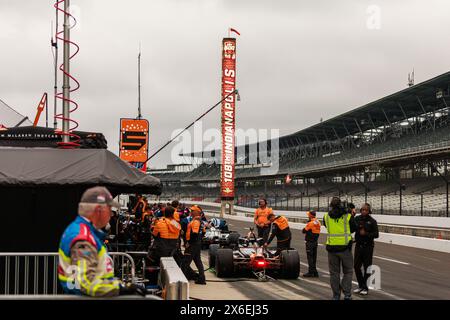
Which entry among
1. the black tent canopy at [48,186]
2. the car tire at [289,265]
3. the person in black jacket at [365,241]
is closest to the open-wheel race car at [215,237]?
the car tire at [289,265]

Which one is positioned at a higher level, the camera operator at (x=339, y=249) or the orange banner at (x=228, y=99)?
the orange banner at (x=228, y=99)

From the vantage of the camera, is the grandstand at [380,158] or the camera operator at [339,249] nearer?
the camera operator at [339,249]

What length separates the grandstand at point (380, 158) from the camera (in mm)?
39594

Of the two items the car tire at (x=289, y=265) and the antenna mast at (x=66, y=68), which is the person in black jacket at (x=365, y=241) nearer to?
the car tire at (x=289, y=265)

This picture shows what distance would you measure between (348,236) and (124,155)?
5.98 m

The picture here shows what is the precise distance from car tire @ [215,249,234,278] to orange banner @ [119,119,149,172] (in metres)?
2.74

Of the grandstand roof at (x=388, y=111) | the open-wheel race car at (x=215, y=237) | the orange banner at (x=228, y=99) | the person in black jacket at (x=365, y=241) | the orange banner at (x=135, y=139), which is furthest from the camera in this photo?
the orange banner at (x=228, y=99)

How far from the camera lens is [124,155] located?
42.9 ft

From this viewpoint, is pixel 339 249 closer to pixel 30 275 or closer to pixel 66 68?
pixel 30 275

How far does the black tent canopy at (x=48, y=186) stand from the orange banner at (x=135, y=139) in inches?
235

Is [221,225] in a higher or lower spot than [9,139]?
lower

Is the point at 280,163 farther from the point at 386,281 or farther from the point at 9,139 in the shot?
the point at 9,139
